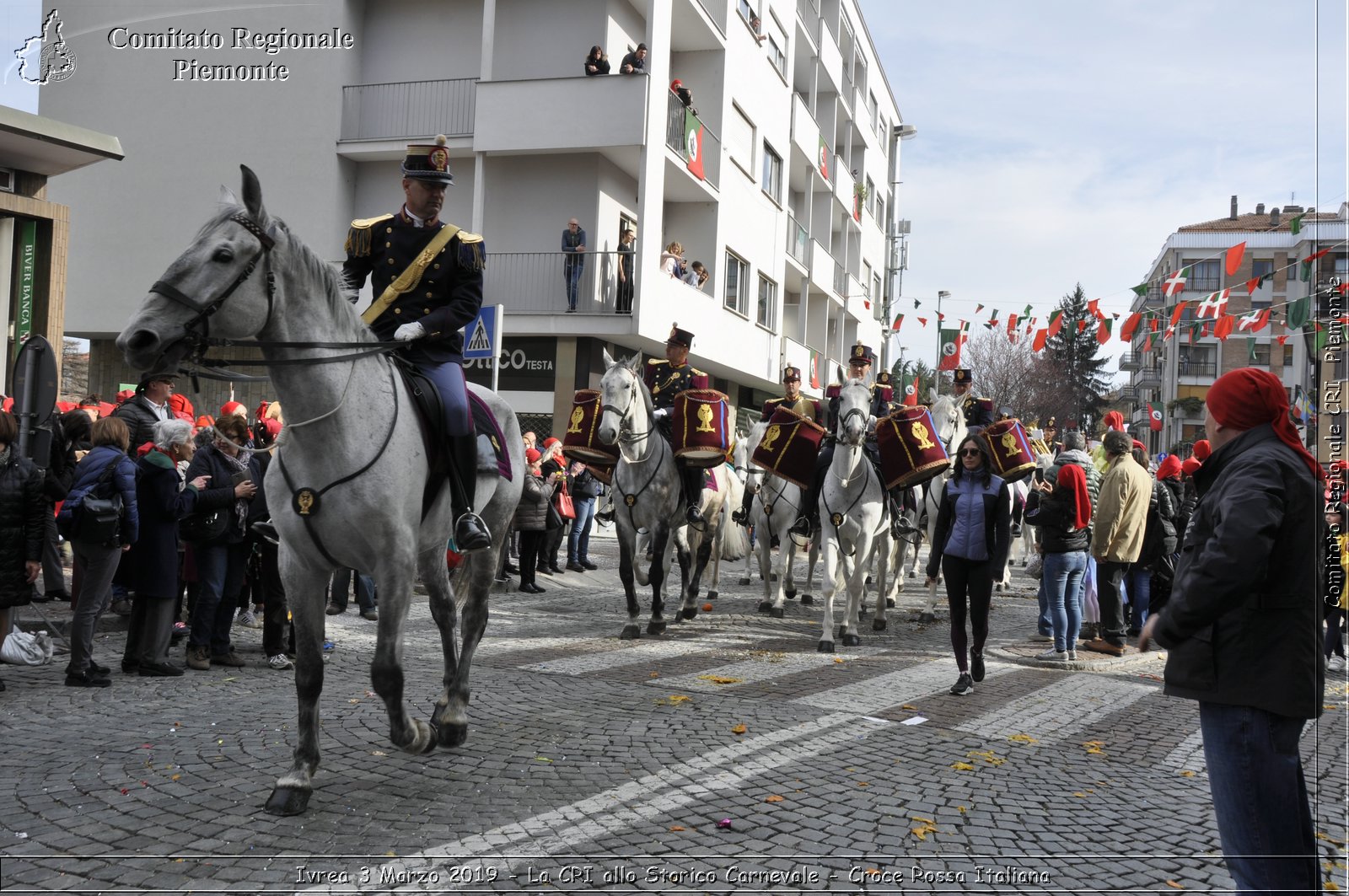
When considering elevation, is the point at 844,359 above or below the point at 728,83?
below

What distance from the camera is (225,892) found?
12.3 feet

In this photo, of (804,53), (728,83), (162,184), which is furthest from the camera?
(804,53)

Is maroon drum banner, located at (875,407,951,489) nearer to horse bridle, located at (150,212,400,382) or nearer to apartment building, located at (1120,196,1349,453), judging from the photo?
apartment building, located at (1120,196,1349,453)

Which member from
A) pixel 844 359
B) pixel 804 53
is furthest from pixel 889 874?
pixel 844 359

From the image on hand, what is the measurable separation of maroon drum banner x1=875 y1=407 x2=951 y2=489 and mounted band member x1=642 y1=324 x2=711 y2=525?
80.7 inches

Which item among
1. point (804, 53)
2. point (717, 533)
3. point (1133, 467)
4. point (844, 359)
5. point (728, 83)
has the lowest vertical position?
Answer: point (717, 533)

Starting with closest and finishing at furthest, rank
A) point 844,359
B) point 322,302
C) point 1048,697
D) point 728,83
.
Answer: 1. point 322,302
2. point 1048,697
3. point 728,83
4. point 844,359

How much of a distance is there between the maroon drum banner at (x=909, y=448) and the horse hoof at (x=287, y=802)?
781cm

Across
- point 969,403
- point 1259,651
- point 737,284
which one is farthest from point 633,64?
point 1259,651

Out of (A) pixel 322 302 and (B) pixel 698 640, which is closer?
(A) pixel 322 302

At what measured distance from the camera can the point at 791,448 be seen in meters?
11.6

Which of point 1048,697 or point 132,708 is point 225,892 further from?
point 1048,697

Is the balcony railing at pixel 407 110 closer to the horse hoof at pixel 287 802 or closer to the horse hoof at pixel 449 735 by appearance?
the horse hoof at pixel 449 735

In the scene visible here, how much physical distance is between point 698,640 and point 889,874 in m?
6.40
